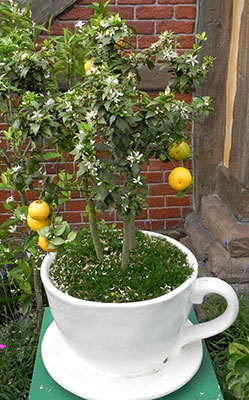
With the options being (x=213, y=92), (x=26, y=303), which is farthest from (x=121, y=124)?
(x=213, y=92)

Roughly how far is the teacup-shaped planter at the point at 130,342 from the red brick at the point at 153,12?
1.52 m

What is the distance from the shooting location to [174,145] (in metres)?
1.06

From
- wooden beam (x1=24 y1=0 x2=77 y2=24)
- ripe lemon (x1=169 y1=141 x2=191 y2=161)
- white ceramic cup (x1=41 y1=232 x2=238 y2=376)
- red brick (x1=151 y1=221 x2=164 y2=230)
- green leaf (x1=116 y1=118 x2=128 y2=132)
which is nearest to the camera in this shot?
green leaf (x1=116 y1=118 x2=128 y2=132)

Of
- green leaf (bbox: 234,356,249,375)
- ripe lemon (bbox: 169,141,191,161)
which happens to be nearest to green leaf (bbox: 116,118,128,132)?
ripe lemon (bbox: 169,141,191,161)

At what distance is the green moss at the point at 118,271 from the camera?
1.05 metres

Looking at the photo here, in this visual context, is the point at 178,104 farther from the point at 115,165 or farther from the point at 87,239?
the point at 87,239

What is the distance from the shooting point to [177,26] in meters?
2.21

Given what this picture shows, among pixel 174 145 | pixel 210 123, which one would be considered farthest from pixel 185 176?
pixel 210 123

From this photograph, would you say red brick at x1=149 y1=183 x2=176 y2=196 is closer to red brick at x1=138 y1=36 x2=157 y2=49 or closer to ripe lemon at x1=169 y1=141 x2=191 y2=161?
red brick at x1=138 y1=36 x2=157 y2=49

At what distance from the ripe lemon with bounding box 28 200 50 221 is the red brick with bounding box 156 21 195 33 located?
5.03 feet

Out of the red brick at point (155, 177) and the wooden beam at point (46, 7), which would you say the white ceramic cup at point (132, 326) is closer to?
the red brick at point (155, 177)

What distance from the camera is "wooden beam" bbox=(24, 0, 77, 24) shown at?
2.07m

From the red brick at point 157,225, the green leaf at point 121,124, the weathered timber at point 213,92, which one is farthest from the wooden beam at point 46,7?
the green leaf at point 121,124

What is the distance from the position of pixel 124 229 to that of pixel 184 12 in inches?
61.4
